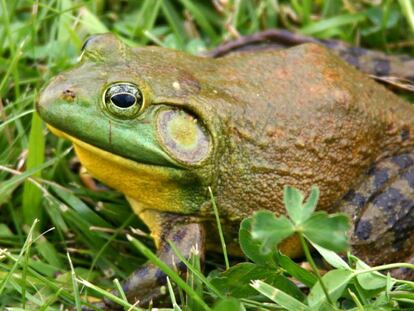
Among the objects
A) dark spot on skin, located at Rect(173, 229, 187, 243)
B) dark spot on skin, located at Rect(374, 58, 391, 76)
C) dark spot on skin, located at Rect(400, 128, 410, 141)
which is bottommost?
dark spot on skin, located at Rect(173, 229, 187, 243)

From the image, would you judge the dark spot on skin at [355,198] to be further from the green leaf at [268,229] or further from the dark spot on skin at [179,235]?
the green leaf at [268,229]

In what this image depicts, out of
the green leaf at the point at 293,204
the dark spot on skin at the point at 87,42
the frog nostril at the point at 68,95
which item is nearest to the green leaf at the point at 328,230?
the green leaf at the point at 293,204

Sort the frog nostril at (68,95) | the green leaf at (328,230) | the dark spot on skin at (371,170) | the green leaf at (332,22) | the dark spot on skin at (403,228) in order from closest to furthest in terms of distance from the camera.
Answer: the green leaf at (328,230) → the frog nostril at (68,95) → the dark spot on skin at (403,228) → the dark spot on skin at (371,170) → the green leaf at (332,22)

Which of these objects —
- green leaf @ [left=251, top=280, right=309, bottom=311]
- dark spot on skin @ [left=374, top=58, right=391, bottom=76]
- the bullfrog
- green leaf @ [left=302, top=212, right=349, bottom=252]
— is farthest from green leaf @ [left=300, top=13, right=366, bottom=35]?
green leaf @ [left=302, top=212, right=349, bottom=252]

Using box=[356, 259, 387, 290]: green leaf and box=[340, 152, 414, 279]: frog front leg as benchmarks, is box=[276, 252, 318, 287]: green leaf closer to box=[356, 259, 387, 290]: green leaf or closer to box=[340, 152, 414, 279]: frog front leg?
box=[356, 259, 387, 290]: green leaf

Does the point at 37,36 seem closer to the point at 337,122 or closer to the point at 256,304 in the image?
the point at 337,122

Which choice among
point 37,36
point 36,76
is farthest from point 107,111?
point 37,36
